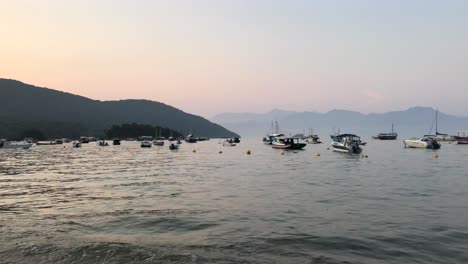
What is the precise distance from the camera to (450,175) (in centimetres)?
5050

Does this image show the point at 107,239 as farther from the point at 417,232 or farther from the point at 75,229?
the point at 417,232

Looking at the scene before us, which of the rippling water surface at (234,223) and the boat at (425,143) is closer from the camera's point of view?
the rippling water surface at (234,223)

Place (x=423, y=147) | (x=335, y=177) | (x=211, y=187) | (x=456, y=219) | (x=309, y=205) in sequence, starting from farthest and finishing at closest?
(x=423, y=147), (x=335, y=177), (x=211, y=187), (x=309, y=205), (x=456, y=219)

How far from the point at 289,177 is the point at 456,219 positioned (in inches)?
1018

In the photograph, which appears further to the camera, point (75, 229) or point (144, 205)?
point (144, 205)

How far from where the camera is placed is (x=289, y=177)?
48.4 metres

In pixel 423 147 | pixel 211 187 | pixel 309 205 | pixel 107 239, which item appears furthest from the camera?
pixel 423 147

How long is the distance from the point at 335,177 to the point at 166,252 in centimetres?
3547

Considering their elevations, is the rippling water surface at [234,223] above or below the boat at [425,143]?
below

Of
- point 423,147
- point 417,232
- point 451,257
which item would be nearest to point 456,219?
point 417,232

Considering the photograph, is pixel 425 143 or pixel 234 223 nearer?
pixel 234 223

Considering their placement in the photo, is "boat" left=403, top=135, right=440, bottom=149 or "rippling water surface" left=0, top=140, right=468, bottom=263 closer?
"rippling water surface" left=0, top=140, right=468, bottom=263

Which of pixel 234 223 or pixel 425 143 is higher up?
pixel 425 143

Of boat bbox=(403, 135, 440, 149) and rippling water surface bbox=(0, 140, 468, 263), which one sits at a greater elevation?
boat bbox=(403, 135, 440, 149)
